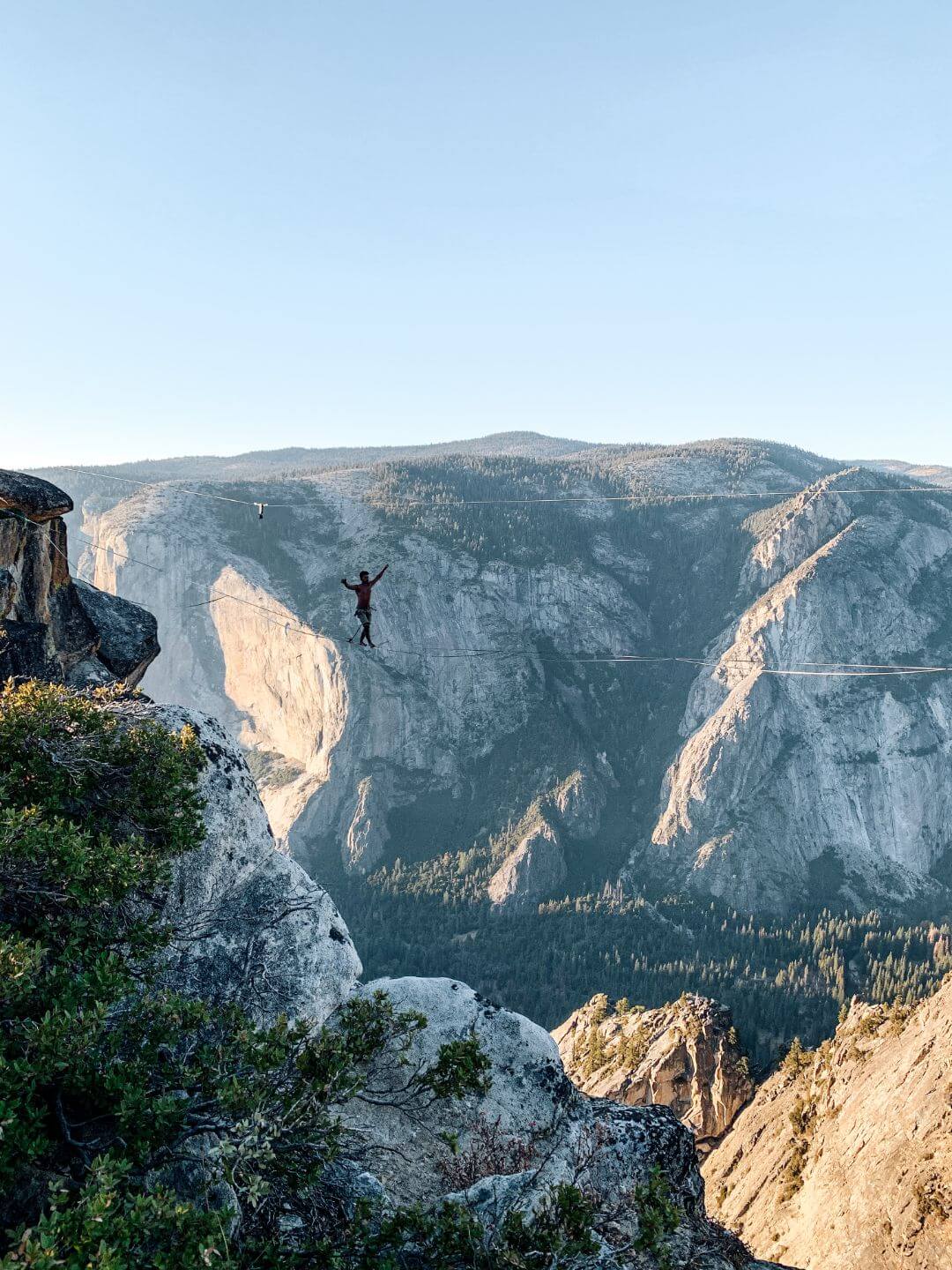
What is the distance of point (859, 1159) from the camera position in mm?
33281

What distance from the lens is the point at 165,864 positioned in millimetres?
15008

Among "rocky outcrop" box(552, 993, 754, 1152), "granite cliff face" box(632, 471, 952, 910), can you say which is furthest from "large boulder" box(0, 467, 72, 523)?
"granite cliff face" box(632, 471, 952, 910)

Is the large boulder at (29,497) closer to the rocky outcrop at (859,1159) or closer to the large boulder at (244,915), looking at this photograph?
the large boulder at (244,915)

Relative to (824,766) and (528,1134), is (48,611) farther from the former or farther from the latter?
(824,766)

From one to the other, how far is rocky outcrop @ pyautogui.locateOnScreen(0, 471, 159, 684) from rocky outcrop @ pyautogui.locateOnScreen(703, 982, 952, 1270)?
34.1 meters

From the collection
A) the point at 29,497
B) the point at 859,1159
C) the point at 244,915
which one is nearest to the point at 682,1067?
the point at 859,1159

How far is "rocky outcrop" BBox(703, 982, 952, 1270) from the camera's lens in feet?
92.5

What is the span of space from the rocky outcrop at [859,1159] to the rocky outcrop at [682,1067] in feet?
31.2

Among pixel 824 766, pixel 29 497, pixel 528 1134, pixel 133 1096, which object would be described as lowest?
pixel 824 766

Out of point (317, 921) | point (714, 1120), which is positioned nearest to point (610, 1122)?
point (317, 921)

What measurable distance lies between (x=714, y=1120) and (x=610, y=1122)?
4979 cm

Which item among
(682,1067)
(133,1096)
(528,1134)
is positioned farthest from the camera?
(682,1067)

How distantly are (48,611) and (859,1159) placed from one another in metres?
38.6

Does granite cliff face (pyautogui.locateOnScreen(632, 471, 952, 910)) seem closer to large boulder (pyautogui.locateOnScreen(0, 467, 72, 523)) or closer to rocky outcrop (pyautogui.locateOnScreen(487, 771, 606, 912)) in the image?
rocky outcrop (pyautogui.locateOnScreen(487, 771, 606, 912))
